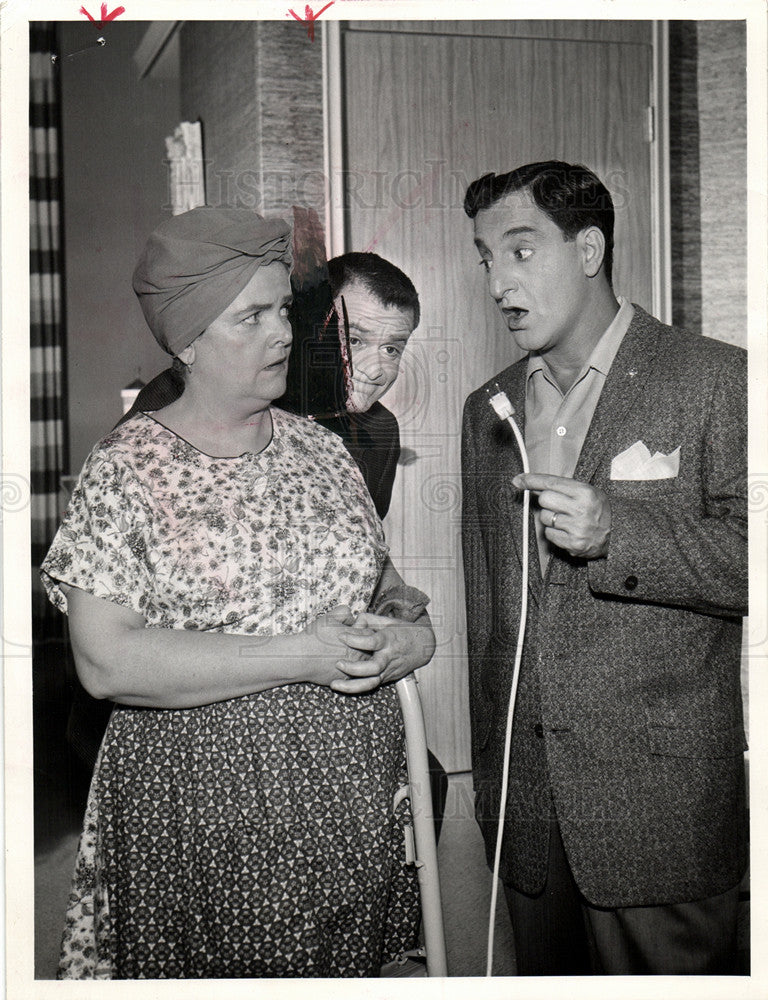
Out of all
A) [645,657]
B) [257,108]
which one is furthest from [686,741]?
[257,108]

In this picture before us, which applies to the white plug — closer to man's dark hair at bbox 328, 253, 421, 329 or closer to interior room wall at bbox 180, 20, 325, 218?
man's dark hair at bbox 328, 253, 421, 329

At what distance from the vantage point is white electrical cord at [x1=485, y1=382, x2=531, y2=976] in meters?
1.27

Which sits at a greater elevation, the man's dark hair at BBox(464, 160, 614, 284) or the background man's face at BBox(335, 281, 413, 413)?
the man's dark hair at BBox(464, 160, 614, 284)

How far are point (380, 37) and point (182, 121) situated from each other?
0.33m

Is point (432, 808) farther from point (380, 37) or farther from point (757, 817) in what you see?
point (380, 37)

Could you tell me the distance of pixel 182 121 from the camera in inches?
51.2

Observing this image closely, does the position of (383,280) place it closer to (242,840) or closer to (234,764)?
(234,764)

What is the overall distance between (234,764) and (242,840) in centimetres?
11

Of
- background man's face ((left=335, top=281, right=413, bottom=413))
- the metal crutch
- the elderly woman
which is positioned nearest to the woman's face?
the elderly woman

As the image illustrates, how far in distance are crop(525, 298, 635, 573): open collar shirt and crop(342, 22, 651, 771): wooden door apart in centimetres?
5

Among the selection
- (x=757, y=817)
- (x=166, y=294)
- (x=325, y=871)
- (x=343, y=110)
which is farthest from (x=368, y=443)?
(x=757, y=817)

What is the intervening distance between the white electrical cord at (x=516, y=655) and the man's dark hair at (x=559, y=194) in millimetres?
244

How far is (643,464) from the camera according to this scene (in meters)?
1.22

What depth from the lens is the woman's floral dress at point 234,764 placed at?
3.89ft
